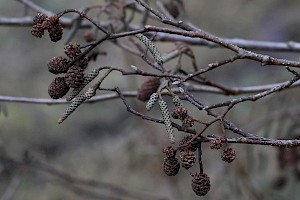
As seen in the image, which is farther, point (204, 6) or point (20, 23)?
point (204, 6)

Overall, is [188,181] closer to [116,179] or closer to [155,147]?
[116,179]

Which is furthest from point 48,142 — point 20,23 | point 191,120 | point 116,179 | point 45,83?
point 191,120

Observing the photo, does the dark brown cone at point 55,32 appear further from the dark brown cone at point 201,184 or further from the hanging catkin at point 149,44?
the dark brown cone at point 201,184

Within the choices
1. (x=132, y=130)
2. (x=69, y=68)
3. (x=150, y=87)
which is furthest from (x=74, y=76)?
(x=132, y=130)

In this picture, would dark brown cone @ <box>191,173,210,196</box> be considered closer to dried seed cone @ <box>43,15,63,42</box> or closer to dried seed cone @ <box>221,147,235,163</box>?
dried seed cone @ <box>221,147,235,163</box>

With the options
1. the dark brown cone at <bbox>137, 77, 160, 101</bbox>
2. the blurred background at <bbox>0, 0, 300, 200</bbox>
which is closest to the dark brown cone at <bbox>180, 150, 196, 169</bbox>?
the dark brown cone at <bbox>137, 77, 160, 101</bbox>

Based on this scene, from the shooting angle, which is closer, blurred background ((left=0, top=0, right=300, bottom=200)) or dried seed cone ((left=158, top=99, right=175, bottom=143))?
dried seed cone ((left=158, top=99, right=175, bottom=143))

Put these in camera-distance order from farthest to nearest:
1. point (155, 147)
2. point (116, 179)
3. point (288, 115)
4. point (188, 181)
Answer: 1. point (188, 181)
2. point (116, 179)
3. point (155, 147)
4. point (288, 115)
